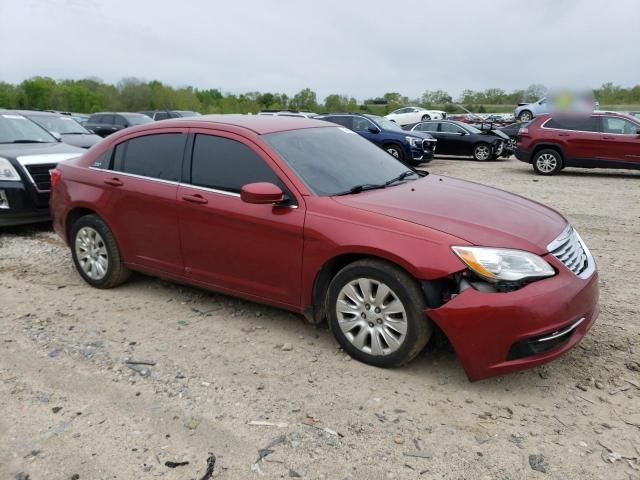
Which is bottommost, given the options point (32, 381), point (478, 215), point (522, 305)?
point (32, 381)

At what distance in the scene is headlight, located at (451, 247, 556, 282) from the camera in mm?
3240

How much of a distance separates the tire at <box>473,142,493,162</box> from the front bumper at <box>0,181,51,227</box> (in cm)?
1463

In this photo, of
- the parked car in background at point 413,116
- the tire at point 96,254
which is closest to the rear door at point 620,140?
the tire at point 96,254

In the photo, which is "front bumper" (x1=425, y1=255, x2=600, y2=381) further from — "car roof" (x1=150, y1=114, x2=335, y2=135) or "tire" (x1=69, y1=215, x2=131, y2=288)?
"tire" (x1=69, y1=215, x2=131, y2=288)

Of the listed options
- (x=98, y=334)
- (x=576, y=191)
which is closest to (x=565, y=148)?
(x=576, y=191)

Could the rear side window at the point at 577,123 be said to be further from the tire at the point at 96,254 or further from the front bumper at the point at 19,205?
the tire at the point at 96,254

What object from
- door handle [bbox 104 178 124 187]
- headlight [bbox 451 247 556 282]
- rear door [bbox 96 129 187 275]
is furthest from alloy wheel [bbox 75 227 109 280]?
headlight [bbox 451 247 556 282]

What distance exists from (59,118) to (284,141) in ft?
33.2

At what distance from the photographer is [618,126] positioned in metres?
13.3

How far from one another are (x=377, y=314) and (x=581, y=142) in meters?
11.9

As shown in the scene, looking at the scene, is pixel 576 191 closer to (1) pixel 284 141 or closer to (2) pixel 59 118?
(1) pixel 284 141

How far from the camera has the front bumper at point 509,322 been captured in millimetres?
3166

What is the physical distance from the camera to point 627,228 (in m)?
7.63

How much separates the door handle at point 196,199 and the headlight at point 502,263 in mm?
1963
